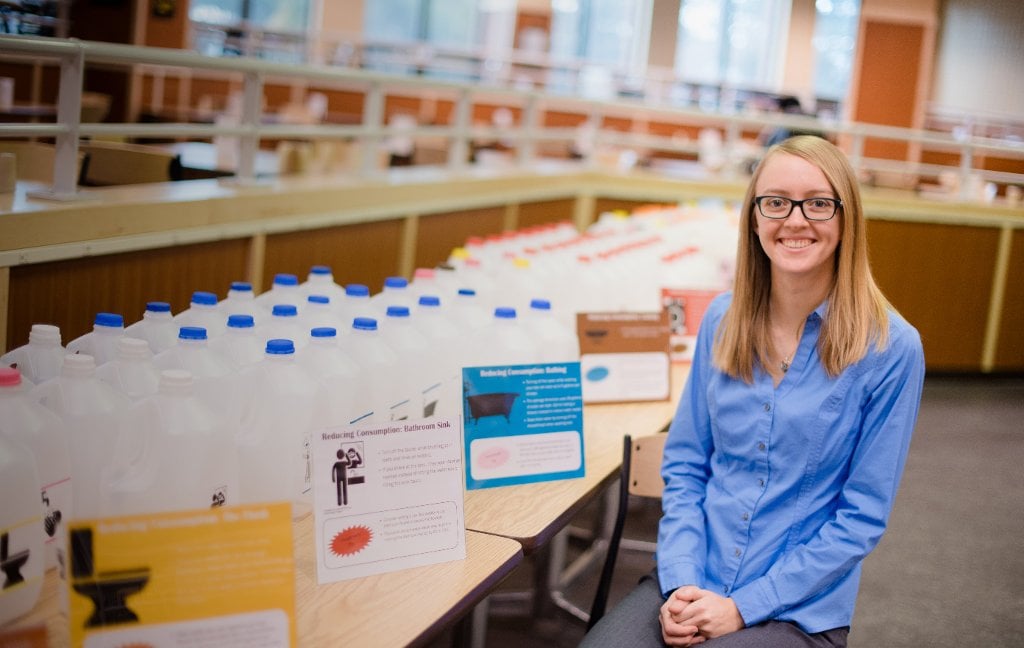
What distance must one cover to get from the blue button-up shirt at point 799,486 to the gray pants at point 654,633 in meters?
0.02

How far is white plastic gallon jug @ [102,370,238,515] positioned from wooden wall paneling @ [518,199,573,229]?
14.3 feet

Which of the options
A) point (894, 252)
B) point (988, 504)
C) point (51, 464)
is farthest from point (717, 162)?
point (51, 464)

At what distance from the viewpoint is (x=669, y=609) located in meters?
1.80

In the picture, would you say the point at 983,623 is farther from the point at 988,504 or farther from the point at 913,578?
the point at 988,504

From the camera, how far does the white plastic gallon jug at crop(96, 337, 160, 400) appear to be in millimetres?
1532

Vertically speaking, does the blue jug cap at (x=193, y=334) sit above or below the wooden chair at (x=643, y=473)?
above

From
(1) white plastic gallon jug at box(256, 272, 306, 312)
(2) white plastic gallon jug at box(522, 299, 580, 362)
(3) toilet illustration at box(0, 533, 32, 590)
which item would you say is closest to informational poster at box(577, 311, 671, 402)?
(2) white plastic gallon jug at box(522, 299, 580, 362)

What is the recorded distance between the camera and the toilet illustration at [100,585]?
1.10 metres

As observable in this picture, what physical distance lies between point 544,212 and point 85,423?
4856mm

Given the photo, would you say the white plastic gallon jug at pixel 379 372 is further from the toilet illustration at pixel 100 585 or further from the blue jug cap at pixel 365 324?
the toilet illustration at pixel 100 585

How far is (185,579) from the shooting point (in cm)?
117

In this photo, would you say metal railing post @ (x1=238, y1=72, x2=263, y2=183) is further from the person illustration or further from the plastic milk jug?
the person illustration

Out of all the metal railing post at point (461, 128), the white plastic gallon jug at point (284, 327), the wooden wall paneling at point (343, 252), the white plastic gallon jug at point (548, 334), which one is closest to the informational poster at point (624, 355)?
the white plastic gallon jug at point (548, 334)

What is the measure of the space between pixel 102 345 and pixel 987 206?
259 inches
